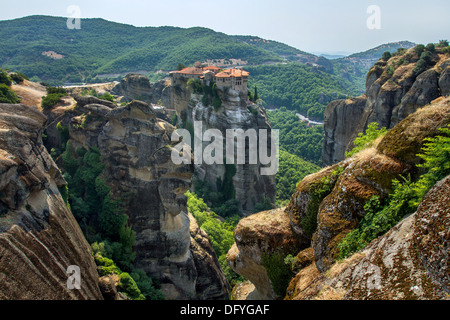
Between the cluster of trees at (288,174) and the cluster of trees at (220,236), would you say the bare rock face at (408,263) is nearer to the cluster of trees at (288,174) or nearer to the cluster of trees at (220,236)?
the cluster of trees at (220,236)

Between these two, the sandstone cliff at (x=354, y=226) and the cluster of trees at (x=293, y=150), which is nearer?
the sandstone cliff at (x=354, y=226)

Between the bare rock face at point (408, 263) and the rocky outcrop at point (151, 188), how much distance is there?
55.0 ft

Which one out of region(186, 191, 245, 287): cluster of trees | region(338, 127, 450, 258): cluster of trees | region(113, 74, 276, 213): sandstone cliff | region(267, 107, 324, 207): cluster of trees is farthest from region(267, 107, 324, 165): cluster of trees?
region(338, 127, 450, 258): cluster of trees

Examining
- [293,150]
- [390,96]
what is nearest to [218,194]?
[390,96]

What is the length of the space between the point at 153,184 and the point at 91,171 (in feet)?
14.9

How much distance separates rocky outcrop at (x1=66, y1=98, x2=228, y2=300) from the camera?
22.4 metres

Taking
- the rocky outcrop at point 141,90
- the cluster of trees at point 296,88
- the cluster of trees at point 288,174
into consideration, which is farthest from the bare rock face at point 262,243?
the cluster of trees at point 296,88

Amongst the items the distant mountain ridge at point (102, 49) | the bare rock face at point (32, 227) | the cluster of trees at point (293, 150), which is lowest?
the cluster of trees at point (293, 150)

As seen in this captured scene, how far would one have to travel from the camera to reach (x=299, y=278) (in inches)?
369

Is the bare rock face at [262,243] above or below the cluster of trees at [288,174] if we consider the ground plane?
above

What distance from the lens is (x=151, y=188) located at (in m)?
22.6

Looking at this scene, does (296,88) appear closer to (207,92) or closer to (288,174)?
(288,174)

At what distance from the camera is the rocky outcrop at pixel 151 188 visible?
22438mm

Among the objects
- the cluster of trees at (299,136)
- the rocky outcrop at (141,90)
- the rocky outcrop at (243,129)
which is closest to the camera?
the rocky outcrop at (243,129)
